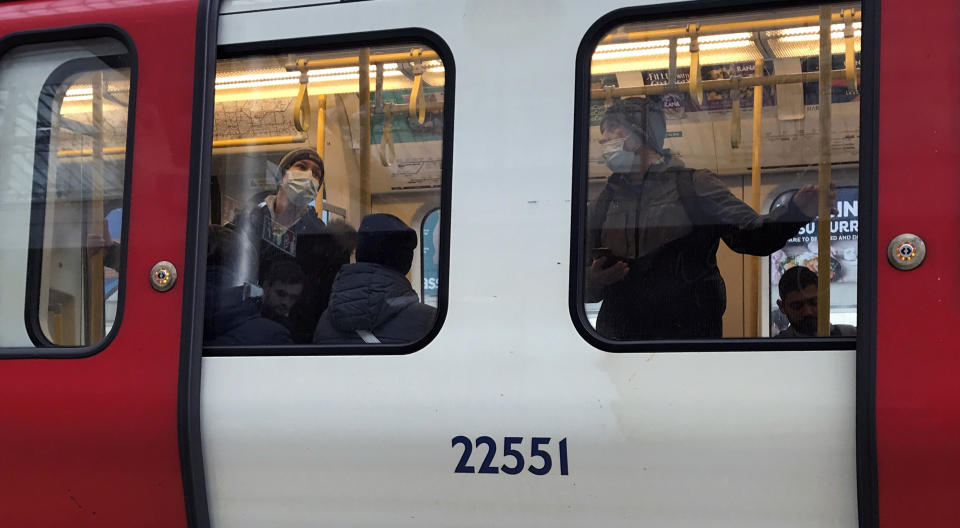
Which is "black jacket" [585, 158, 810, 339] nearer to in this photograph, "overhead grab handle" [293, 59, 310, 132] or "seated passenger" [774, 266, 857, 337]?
"seated passenger" [774, 266, 857, 337]

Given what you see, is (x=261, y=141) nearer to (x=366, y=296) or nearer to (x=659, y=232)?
(x=366, y=296)

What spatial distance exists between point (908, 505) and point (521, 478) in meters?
1.04

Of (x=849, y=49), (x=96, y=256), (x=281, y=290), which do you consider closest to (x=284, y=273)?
(x=281, y=290)

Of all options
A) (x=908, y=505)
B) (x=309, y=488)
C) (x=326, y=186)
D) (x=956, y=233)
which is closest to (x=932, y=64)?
(x=956, y=233)

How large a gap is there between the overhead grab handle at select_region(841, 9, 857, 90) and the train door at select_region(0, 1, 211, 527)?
77.7 inches

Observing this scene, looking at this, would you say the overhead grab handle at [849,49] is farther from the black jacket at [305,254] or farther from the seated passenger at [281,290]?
the seated passenger at [281,290]

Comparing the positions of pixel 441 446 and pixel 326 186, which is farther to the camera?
pixel 326 186

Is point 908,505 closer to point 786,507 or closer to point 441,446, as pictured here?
point 786,507

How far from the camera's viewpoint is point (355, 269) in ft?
10.6

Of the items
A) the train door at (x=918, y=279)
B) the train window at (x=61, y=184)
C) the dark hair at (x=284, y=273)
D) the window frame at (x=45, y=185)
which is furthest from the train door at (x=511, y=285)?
the train window at (x=61, y=184)

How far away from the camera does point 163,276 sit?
3209 mm

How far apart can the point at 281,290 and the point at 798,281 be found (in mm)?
1609

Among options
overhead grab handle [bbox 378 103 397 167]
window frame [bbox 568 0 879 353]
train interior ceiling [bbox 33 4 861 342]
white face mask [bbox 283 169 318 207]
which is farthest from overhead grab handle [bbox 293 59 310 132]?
window frame [bbox 568 0 879 353]

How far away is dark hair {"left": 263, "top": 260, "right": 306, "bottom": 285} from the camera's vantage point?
329cm
